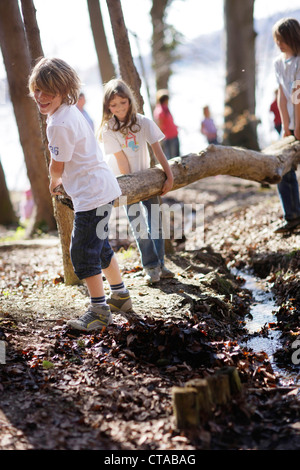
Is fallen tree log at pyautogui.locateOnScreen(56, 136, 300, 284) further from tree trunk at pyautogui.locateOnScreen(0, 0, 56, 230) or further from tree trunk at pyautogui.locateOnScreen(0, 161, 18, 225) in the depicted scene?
tree trunk at pyautogui.locateOnScreen(0, 161, 18, 225)

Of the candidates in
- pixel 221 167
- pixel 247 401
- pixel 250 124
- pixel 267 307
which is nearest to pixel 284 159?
pixel 221 167

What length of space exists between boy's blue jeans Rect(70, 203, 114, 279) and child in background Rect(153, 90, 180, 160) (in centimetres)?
778

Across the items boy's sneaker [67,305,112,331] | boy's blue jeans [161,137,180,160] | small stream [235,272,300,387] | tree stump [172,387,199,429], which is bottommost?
small stream [235,272,300,387]

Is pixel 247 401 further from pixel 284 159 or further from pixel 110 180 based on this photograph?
pixel 284 159

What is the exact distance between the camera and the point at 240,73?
1495 cm

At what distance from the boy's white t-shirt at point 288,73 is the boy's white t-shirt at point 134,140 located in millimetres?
2000

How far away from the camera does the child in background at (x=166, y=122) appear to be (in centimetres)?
1118

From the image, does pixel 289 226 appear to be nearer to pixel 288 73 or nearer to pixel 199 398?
pixel 288 73

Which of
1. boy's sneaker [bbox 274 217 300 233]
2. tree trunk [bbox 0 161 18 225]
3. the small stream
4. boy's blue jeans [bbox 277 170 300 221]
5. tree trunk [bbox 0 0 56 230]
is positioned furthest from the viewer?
tree trunk [bbox 0 161 18 225]

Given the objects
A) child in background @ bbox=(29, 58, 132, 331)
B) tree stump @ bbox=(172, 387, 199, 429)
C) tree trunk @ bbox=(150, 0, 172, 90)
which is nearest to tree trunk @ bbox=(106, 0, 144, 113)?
child in background @ bbox=(29, 58, 132, 331)

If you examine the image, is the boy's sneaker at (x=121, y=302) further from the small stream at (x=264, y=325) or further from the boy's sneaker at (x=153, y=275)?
the small stream at (x=264, y=325)

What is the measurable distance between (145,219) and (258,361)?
2036 mm

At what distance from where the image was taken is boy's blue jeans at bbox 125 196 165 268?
503 cm

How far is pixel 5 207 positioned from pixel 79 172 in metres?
10.4
